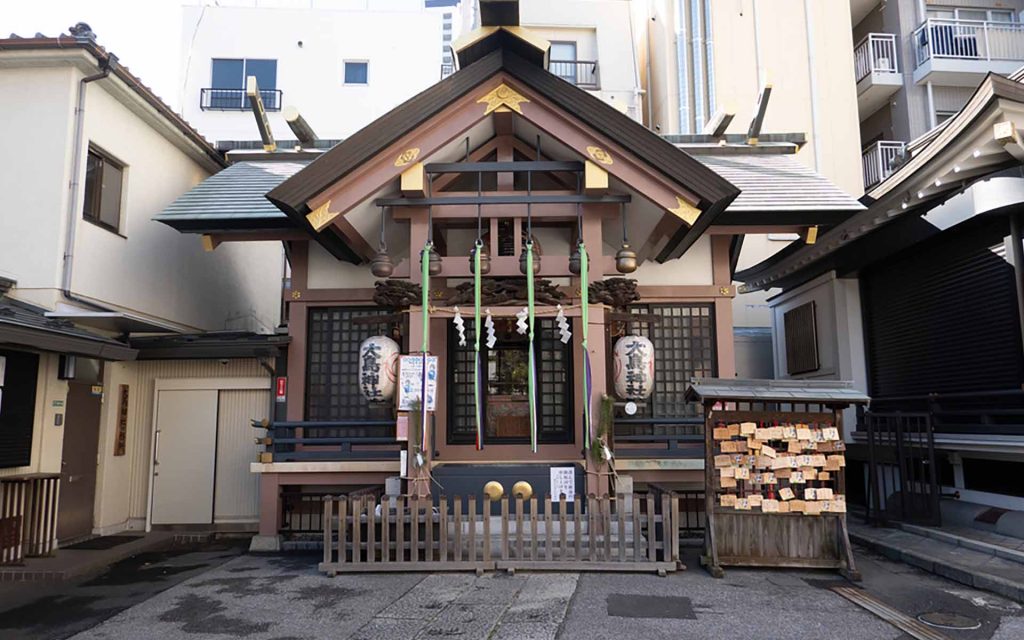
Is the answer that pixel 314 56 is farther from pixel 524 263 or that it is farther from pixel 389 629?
pixel 389 629

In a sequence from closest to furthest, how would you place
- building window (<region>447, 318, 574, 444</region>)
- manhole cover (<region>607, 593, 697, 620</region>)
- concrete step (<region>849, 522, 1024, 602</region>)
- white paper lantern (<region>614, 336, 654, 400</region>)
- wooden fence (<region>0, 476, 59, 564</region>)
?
manhole cover (<region>607, 593, 697, 620</region>) < concrete step (<region>849, 522, 1024, 602</region>) < wooden fence (<region>0, 476, 59, 564</region>) < white paper lantern (<region>614, 336, 654, 400</region>) < building window (<region>447, 318, 574, 444</region>)

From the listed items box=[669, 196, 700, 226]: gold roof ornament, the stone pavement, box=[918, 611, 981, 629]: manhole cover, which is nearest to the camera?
the stone pavement

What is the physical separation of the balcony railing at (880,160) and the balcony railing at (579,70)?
875cm

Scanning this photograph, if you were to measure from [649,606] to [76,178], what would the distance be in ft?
33.2

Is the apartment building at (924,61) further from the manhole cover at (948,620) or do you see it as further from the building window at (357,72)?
Answer: the building window at (357,72)

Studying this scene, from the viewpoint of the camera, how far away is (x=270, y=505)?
10.4 metres

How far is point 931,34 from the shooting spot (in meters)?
18.5

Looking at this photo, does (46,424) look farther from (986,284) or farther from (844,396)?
(986,284)

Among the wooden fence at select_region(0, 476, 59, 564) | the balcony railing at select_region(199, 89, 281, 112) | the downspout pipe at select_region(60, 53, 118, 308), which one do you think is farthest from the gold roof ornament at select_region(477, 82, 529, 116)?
the balcony railing at select_region(199, 89, 281, 112)

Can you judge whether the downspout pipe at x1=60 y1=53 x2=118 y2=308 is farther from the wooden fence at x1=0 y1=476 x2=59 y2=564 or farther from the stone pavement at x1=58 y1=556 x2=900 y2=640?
the stone pavement at x1=58 y1=556 x2=900 y2=640

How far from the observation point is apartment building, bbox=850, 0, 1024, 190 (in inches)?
730

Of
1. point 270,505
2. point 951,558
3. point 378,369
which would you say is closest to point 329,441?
point 270,505

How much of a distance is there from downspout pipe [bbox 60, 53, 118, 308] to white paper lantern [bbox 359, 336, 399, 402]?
15.0 feet

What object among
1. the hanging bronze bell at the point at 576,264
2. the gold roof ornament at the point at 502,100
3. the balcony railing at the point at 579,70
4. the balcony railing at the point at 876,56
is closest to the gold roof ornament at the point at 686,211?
the hanging bronze bell at the point at 576,264
